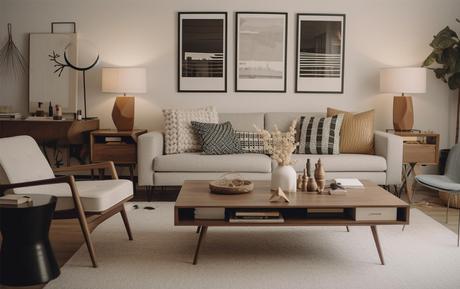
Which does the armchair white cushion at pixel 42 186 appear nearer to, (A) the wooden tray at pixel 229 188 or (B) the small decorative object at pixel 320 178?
(A) the wooden tray at pixel 229 188

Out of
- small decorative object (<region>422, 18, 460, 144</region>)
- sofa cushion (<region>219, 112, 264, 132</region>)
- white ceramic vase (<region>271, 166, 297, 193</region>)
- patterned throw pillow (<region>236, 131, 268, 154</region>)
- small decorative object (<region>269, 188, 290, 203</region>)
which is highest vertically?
small decorative object (<region>422, 18, 460, 144</region>)

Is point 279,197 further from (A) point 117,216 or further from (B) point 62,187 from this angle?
(A) point 117,216

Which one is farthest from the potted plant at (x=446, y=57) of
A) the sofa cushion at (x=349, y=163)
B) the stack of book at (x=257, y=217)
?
the stack of book at (x=257, y=217)

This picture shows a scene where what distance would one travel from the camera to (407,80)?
17.2 ft

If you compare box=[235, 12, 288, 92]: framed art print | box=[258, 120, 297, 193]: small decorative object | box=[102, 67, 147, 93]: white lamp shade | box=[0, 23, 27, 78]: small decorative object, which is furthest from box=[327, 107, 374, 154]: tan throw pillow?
box=[0, 23, 27, 78]: small decorative object

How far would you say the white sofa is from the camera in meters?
4.77

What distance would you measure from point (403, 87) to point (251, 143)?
63.8 inches

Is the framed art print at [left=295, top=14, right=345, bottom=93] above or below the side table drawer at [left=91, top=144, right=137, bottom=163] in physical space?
above

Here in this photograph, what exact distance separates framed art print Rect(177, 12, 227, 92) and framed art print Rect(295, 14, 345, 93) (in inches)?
32.5

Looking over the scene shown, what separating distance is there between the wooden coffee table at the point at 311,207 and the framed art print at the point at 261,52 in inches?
99.4

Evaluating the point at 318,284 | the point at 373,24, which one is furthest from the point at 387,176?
the point at 318,284

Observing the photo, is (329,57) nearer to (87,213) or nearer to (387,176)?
(387,176)

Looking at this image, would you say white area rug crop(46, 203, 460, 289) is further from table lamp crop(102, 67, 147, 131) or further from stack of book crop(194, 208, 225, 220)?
table lamp crop(102, 67, 147, 131)

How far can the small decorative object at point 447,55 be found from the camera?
525 cm
